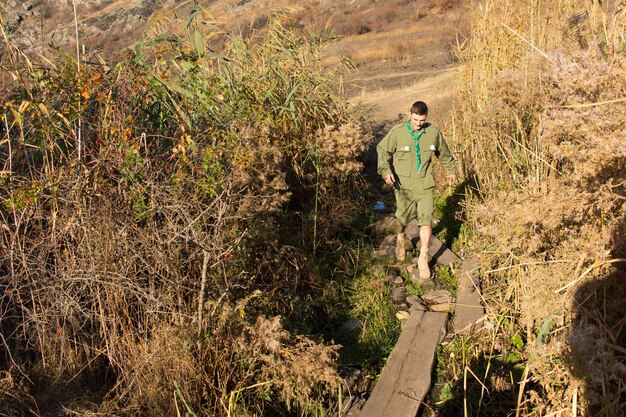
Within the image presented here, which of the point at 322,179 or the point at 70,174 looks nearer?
the point at 70,174

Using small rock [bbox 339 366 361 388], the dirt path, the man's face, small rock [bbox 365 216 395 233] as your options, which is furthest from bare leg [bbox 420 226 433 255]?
the dirt path

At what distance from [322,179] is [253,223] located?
1.95 m

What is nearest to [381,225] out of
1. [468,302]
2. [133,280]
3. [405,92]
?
[468,302]

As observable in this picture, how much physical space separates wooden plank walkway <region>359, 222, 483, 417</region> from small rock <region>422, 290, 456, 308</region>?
11 cm

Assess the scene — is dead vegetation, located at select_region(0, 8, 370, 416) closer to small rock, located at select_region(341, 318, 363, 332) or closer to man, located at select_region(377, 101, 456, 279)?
small rock, located at select_region(341, 318, 363, 332)

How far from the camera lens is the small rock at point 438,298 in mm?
5444

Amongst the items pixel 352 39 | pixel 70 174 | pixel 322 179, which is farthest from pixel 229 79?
pixel 352 39

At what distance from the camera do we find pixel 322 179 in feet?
21.7

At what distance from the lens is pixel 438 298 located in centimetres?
552

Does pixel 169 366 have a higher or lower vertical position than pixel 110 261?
lower

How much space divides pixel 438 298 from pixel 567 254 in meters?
1.86

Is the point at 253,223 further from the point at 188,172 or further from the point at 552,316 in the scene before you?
the point at 552,316

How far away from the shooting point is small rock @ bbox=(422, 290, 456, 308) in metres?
5.44

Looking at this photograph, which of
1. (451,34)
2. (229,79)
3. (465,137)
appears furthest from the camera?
(451,34)
